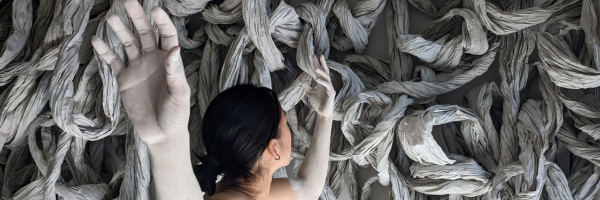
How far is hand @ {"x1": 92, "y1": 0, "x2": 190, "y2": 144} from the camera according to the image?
0.44 m

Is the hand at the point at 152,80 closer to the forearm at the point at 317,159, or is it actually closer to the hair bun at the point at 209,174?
the hair bun at the point at 209,174

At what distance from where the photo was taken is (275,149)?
699 millimetres

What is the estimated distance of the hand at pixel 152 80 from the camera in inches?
17.3

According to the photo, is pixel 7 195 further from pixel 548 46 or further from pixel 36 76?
pixel 548 46

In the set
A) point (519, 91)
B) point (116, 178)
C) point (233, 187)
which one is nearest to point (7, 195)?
point (116, 178)

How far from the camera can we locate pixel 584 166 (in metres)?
0.75

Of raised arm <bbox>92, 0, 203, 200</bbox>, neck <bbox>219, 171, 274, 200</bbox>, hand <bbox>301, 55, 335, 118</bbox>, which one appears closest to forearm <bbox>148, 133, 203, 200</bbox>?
raised arm <bbox>92, 0, 203, 200</bbox>

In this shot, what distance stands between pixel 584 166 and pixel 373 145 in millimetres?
293

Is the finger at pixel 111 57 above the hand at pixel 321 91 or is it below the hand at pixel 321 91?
above

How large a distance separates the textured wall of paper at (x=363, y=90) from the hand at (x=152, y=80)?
0.99 feet

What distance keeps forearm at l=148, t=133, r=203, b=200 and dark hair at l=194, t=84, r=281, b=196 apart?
0.18m

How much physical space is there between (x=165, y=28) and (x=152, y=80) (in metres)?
0.05

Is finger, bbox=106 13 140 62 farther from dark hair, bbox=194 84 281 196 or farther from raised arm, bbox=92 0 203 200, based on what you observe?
dark hair, bbox=194 84 281 196

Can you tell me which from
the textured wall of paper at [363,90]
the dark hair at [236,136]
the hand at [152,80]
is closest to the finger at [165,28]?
the hand at [152,80]
